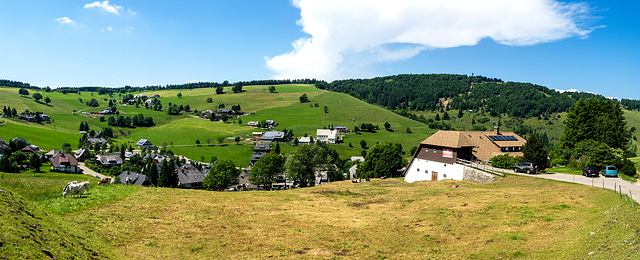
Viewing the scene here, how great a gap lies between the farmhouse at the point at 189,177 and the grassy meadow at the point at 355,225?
269ft

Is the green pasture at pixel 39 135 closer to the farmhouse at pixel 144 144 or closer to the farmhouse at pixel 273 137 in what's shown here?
the farmhouse at pixel 144 144

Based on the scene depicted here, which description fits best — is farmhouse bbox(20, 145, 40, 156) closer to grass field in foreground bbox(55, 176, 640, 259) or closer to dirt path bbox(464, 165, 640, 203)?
grass field in foreground bbox(55, 176, 640, 259)

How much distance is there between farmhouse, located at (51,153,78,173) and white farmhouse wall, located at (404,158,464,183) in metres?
106

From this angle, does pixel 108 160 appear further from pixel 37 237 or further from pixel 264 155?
pixel 37 237

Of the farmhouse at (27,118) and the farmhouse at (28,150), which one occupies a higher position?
the farmhouse at (27,118)

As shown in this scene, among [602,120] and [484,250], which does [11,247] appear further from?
[602,120]

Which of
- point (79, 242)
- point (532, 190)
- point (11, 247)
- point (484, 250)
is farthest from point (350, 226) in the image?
point (532, 190)

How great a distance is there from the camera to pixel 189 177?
357 ft

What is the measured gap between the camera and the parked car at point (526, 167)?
45.2 m

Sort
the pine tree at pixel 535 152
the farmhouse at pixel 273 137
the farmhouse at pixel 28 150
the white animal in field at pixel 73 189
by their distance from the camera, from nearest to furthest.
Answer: the white animal in field at pixel 73 189, the pine tree at pixel 535 152, the farmhouse at pixel 28 150, the farmhouse at pixel 273 137

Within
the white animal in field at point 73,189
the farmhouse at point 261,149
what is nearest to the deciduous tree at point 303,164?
the white animal in field at point 73,189

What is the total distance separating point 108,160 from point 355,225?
442 feet

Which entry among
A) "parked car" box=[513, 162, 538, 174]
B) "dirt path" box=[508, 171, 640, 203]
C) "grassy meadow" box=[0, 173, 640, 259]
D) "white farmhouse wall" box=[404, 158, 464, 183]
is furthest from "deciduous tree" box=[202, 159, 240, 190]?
"dirt path" box=[508, 171, 640, 203]

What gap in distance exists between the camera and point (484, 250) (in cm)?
1681
